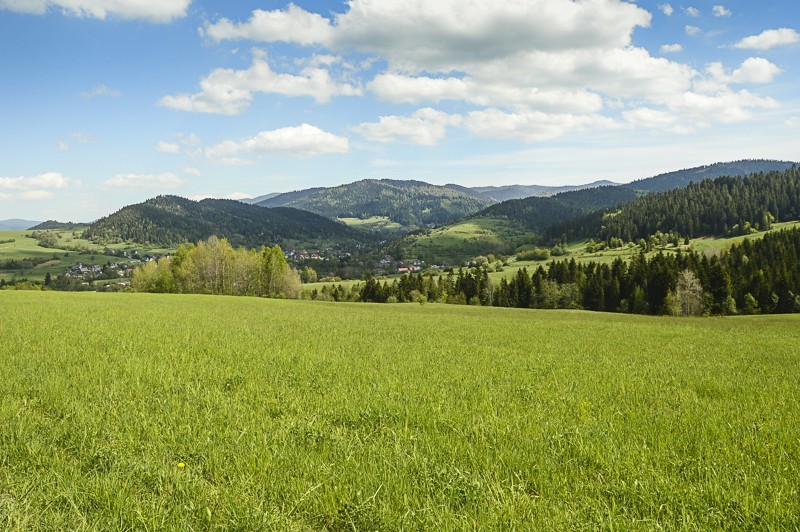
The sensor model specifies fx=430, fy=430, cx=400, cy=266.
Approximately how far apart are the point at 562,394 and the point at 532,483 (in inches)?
177

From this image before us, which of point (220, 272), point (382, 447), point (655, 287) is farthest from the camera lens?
point (220, 272)

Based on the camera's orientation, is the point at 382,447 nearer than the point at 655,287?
Yes

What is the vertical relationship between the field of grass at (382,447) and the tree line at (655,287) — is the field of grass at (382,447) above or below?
above

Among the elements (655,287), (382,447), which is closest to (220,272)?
(655,287)

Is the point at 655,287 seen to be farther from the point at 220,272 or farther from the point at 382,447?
the point at 382,447

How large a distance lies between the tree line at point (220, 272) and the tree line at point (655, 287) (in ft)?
98.3

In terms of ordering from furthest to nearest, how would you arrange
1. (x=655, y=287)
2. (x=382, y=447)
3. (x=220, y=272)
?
(x=220, y=272) < (x=655, y=287) < (x=382, y=447)

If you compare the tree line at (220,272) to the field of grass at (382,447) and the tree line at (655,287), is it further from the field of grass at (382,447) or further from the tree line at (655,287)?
the field of grass at (382,447)

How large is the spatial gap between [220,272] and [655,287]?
101 metres

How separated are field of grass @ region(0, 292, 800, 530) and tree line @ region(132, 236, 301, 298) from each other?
95.5 m

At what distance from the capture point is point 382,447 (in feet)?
19.8

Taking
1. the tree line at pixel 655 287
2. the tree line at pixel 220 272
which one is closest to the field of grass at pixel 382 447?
the tree line at pixel 655 287

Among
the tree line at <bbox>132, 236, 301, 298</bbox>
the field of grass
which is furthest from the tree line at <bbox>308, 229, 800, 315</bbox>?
the field of grass

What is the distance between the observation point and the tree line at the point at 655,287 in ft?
287
